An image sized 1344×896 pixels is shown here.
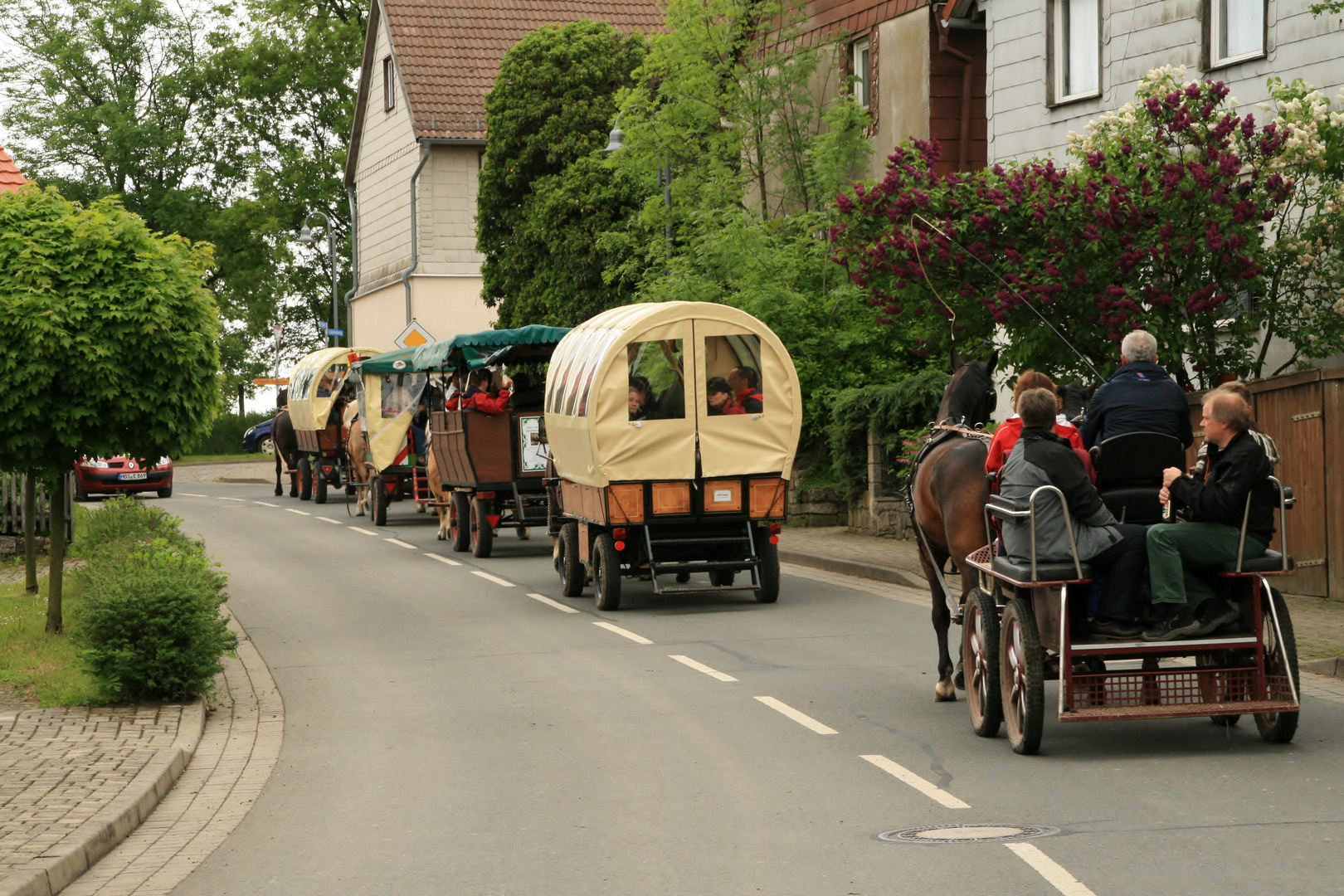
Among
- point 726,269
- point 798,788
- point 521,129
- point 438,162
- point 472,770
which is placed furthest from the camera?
point 438,162

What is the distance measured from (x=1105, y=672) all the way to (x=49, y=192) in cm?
932

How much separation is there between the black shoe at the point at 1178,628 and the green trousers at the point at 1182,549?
0.06 meters

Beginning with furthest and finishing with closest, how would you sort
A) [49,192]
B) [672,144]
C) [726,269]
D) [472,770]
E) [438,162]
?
[438,162] < [672,144] < [726,269] < [49,192] < [472,770]

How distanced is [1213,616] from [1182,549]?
41cm

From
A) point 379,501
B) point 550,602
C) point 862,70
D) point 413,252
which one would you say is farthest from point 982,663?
point 413,252

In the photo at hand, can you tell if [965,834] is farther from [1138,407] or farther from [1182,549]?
[1138,407]

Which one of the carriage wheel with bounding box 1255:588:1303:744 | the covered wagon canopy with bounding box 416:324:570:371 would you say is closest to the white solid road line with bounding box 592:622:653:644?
the carriage wheel with bounding box 1255:588:1303:744

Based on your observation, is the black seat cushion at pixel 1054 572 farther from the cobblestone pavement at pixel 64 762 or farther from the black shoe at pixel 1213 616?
the cobblestone pavement at pixel 64 762

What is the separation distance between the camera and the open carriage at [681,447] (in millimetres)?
16219

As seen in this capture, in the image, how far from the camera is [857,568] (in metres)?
19.2

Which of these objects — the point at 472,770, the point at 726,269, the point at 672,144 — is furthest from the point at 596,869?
the point at 672,144

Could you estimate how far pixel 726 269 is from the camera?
81.9 ft

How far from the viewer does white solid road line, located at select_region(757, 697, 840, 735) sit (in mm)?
10008

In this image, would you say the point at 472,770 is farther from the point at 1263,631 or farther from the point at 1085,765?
the point at 1263,631
